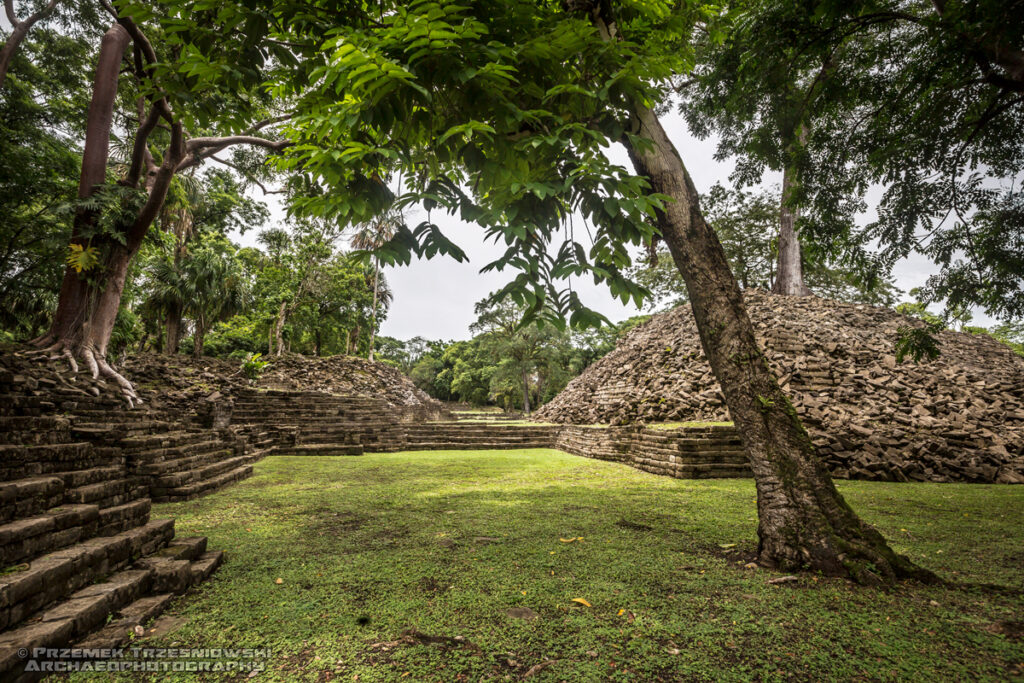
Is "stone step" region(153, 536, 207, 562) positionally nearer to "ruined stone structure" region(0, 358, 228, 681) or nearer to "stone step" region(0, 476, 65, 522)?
"ruined stone structure" region(0, 358, 228, 681)

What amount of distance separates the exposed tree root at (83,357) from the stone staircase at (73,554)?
19.6 feet

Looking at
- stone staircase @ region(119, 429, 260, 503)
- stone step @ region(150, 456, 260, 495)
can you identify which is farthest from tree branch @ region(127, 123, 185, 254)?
stone step @ region(150, 456, 260, 495)

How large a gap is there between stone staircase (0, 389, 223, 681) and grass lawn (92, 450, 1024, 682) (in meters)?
0.23

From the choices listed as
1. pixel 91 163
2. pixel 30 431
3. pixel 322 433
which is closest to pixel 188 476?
pixel 30 431

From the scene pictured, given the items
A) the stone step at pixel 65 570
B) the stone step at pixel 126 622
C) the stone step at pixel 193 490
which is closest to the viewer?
the stone step at pixel 65 570

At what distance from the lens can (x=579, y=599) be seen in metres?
2.45

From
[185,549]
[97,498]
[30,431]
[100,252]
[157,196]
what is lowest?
[185,549]

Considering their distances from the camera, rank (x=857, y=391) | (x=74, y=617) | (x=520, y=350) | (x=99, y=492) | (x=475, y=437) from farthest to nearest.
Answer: (x=520, y=350), (x=475, y=437), (x=857, y=391), (x=99, y=492), (x=74, y=617)

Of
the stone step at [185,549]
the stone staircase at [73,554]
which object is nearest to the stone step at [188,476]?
the stone staircase at [73,554]

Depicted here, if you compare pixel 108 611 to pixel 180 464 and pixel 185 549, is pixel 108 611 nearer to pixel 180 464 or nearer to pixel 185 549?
pixel 185 549

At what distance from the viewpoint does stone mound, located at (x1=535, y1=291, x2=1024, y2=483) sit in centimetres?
727

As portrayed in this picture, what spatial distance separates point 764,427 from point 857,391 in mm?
9394

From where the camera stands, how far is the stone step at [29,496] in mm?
2170

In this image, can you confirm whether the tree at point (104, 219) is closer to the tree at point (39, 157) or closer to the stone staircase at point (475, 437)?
the tree at point (39, 157)
